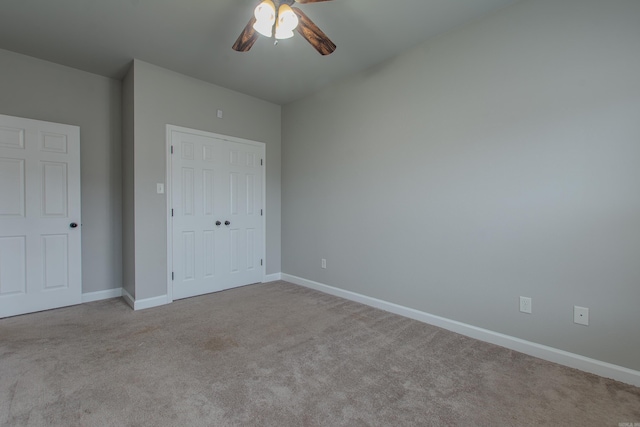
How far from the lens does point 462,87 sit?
2.54m

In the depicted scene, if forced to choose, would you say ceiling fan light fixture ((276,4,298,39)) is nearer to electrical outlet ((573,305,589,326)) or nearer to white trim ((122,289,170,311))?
electrical outlet ((573,305,589,326))

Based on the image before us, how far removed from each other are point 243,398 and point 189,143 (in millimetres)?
2916

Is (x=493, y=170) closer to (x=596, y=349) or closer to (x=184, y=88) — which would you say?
(x=596, y=349)

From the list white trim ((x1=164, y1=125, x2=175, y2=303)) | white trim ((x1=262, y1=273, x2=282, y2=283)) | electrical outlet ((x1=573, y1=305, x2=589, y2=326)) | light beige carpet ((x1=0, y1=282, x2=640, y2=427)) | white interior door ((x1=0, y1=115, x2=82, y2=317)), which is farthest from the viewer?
white trim ((x1=262, y1=273, x2=282, y2=283))

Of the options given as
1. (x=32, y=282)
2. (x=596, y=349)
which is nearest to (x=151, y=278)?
(x=32, y=282)

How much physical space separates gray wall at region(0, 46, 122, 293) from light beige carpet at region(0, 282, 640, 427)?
796 mm

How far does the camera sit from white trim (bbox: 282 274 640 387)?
6.15 ft

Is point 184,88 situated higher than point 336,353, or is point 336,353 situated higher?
point 184,88

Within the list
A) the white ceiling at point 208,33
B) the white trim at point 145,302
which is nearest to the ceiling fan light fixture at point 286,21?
the white ceiling at point 208,33

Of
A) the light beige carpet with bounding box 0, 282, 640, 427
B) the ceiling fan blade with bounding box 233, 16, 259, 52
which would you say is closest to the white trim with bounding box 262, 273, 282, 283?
the light beige carpet with bounding box 0, 282, 640, 427

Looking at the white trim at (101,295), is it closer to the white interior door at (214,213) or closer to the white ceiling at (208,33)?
the white interior door at (214,213)

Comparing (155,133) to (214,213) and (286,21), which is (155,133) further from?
(286,21)

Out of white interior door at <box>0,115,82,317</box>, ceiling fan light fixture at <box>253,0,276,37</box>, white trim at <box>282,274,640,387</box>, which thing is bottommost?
white trim at <box>282,274,640,387</box>

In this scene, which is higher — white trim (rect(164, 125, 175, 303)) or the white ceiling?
the white ceiling
